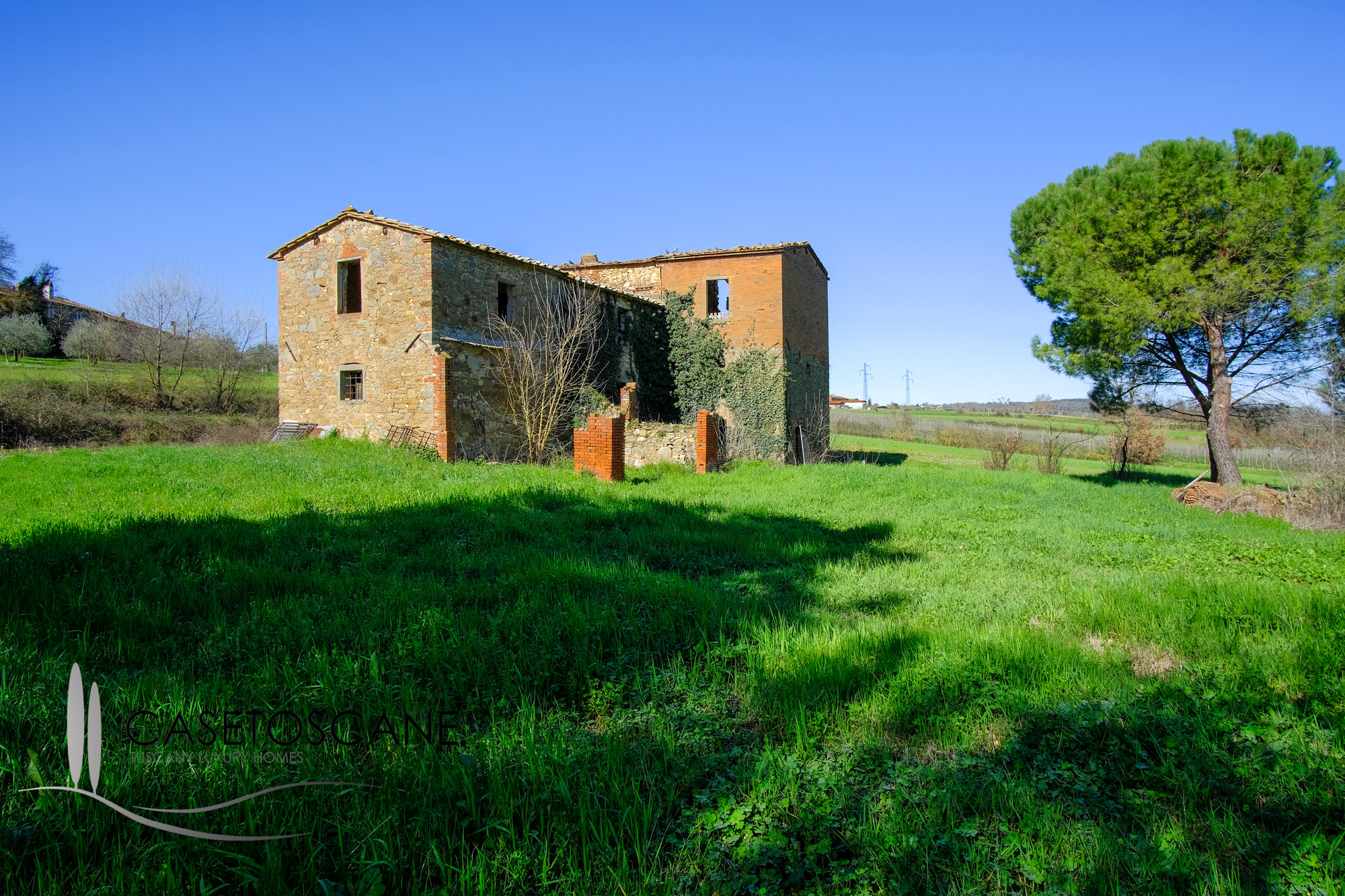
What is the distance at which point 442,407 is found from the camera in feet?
50.0

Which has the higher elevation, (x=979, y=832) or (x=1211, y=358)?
(x=1211, y=358)

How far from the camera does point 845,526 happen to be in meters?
9.30

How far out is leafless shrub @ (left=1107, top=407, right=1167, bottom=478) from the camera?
78.0 feet

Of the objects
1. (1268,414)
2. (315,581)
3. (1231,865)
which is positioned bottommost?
(1231,865)

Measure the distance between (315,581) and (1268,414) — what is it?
72.5ft

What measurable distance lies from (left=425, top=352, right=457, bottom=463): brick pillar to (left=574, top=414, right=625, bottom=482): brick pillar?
4.35 m

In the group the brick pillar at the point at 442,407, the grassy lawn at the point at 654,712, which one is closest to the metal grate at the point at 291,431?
the brick pillar at the point at 442,407

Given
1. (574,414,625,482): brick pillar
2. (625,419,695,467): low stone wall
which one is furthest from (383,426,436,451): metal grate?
(625,419,695,467): low stone wall

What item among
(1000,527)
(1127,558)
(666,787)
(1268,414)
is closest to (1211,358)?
(1268,414)

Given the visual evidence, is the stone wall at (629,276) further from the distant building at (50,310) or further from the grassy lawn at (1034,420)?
the grassy lawn at (1034,420)

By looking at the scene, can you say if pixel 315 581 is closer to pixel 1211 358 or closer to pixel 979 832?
pixel 979 832

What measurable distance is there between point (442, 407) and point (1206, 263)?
62.5 ft

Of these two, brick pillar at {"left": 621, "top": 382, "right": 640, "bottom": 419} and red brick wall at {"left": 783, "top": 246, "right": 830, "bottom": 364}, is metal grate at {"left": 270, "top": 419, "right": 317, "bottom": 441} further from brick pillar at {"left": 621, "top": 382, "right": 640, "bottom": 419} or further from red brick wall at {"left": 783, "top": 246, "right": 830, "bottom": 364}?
red brick wall at {"left": 783, "top": 246, "right": 830, "bottom": 364}

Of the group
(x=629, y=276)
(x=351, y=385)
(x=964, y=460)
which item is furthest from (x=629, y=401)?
(x=964, y=460)
